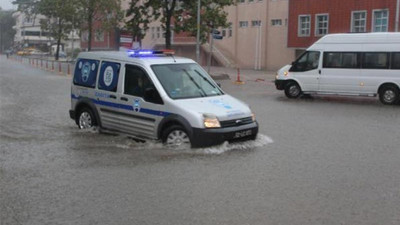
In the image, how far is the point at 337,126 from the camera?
12836 mm

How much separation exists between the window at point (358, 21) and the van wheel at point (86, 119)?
32467 mm

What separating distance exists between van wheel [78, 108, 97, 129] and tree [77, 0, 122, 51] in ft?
146

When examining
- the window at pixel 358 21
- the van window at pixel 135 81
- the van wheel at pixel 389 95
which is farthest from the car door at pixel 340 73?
the window at pixel 358 21

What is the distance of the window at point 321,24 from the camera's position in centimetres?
4331

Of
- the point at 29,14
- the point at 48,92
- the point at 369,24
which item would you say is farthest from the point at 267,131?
the point at 29,14

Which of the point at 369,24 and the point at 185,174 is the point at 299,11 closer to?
the point at 369,24

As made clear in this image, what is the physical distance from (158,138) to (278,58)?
1583 inches

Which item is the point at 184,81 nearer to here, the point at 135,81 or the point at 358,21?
the point at 135,81

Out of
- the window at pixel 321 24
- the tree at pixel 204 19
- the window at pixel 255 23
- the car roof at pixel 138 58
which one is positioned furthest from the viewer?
the window at pixel 255 23

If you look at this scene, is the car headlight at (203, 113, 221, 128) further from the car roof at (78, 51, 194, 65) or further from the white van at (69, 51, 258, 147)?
the car roof at (78, 51, 194, 65)

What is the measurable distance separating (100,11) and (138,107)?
5261 cm

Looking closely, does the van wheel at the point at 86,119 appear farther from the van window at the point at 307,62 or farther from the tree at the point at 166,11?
the tree at the point at 166,11

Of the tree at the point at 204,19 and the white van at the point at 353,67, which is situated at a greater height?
the tree at the point at 204,19

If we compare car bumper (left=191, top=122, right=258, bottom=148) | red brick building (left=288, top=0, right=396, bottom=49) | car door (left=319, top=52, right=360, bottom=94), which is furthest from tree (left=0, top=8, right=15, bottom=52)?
car bumper (left=191, top=122, right=258, bottom=148)
